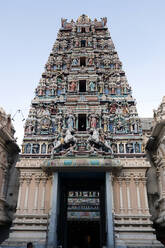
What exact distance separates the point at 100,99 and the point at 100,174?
264 inches

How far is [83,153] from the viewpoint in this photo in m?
16.0

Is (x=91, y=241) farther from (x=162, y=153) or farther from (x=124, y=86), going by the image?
(x=124, y=86)

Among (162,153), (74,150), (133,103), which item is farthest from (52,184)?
(133,103)

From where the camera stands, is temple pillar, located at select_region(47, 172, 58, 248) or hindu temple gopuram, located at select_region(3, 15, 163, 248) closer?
temple pillar, located at select_region(47, 172, 58, 248)

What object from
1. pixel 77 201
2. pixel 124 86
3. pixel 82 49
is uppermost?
pixel 82 49

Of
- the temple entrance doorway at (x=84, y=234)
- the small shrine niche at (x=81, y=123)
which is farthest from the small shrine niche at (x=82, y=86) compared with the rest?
the temple entrance doorway at (x=84, y=234)

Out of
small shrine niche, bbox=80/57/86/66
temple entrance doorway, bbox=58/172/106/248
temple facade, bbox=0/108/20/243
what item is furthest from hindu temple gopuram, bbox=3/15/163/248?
temple entrance doorway, bbox=58/172/106/248

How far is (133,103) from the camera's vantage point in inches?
765

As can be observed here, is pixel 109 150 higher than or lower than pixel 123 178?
higher

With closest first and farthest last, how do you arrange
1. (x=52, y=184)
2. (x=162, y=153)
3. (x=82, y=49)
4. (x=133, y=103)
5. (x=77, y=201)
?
1. (x=52, y=184)
2. (x=162, y=153)
3. (x=133, y=103)
4. (x=82, y=49)
5. (x=77, y=201)

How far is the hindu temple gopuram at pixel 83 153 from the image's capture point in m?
14.2

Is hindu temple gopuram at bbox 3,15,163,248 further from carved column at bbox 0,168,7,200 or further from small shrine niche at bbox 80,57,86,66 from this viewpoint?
carved column at bbox 0,168,7,200

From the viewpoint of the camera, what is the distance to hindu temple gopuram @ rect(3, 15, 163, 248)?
14164 millimetres

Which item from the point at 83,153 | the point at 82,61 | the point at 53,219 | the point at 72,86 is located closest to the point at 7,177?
the point at 53,219
